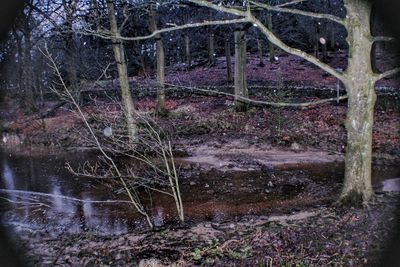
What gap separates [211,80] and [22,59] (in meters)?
10.9

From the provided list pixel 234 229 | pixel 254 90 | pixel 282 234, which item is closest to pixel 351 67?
pixel 282 234

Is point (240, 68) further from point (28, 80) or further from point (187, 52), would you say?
point (187, 52)

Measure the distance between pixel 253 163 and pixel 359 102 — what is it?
5100 millimetres

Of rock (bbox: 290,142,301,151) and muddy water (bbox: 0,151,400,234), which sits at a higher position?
rock (bbox: 290,142,301,151)

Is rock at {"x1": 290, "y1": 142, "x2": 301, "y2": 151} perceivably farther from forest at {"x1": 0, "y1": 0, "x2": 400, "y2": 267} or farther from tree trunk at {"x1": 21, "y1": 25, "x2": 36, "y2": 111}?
tree trunk at {"x1": 21, "y1": 25, "x2": 36, "y2": 111}

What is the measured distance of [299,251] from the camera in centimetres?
503

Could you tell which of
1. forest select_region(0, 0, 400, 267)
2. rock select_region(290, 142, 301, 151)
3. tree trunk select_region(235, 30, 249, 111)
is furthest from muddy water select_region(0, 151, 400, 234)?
tree trunk select_region(235, 30, 249, 111)

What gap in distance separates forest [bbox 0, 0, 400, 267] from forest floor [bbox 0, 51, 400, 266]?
37mm

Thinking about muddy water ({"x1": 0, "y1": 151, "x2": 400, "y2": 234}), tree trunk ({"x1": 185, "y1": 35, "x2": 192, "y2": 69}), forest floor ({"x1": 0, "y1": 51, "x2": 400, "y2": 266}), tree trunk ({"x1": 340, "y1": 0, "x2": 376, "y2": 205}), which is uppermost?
tree trunk ({"x1": 185, "y1": 35, "x2": 192, "y2": 69})

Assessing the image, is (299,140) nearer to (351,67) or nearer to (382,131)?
(382,131)

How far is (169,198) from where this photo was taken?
8359 millimetres

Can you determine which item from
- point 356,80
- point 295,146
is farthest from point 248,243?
point 295,146

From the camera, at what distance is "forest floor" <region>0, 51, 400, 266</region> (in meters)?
5.17

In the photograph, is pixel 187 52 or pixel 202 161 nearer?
pixel 202 161
